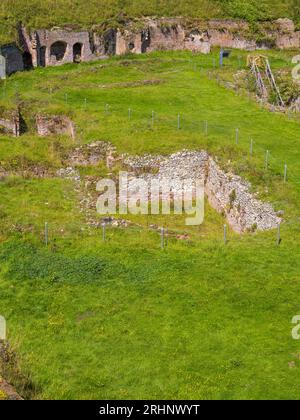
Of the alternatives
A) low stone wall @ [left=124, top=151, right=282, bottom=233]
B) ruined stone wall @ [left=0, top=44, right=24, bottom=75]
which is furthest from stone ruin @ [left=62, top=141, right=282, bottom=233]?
ruined stone wall @ [left=0, top=44, right=24, bottom=75]

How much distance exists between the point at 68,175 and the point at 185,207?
8.01 m

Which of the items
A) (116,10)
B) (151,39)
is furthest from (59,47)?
(151,39)

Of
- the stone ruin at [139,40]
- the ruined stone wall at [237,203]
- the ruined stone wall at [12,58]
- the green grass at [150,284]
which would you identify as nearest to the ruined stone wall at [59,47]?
the stone ruin at [139,40]

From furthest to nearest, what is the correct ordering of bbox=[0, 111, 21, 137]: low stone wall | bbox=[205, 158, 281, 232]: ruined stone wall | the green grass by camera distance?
bbox=[0, 111, 21, 137]: low stone wall, bbox=[205, 158, 281, 232]: ruined stone wall, the green grass

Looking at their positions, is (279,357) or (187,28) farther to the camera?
(187,28)

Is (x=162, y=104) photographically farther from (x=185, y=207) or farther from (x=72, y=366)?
(x=72, y=366)

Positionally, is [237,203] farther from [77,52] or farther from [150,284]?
[77,52]

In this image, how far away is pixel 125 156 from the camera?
4478cm

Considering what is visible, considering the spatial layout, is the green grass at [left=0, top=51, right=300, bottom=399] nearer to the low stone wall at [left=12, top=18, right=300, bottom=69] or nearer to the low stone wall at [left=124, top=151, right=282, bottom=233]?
the low stone wall at [left=124, top=151, right=282, bottom=233]

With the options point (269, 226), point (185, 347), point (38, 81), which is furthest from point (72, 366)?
point (38, 81)

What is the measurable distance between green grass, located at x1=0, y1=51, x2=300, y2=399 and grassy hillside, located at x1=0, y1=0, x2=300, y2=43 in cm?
2122

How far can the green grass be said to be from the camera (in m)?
24.6

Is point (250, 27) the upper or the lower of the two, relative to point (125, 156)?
upper

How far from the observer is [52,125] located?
51.0 metres
